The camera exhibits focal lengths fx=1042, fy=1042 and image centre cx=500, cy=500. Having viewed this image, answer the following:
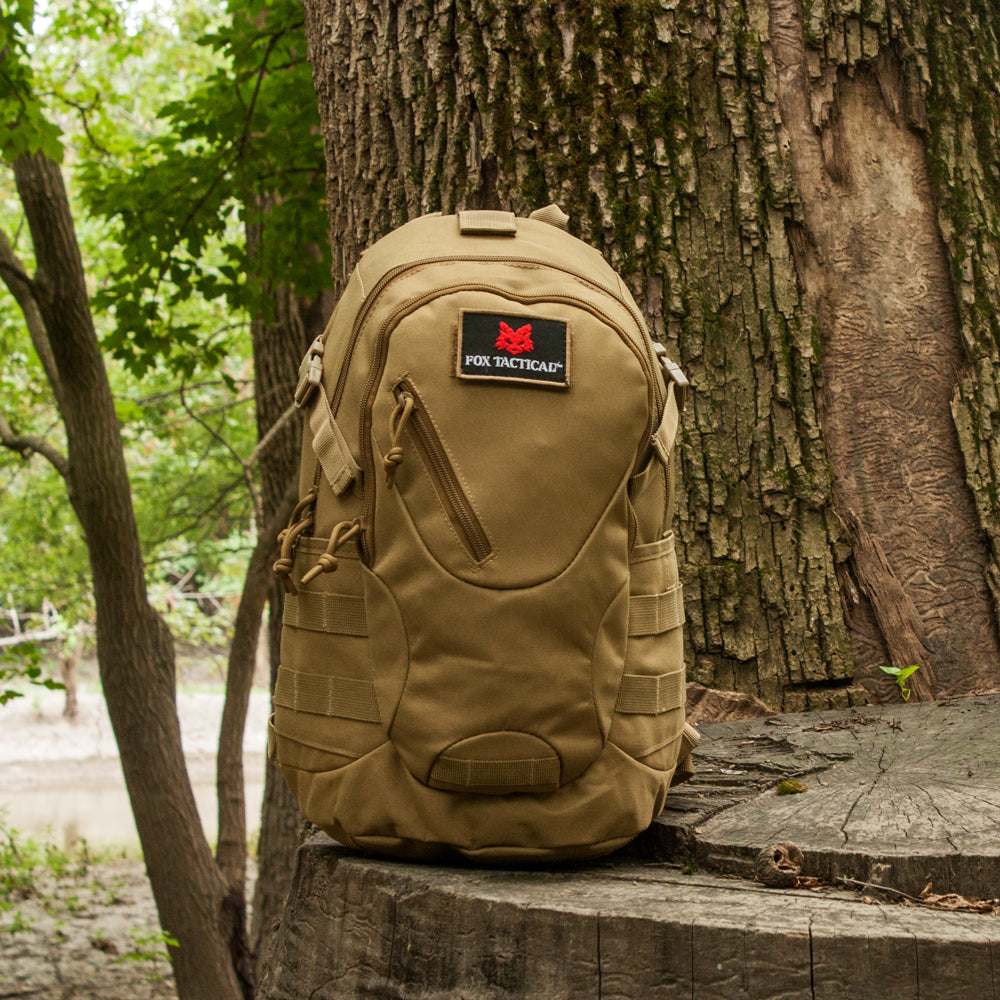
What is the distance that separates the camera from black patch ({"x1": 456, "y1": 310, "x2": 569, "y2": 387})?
1.38 meters

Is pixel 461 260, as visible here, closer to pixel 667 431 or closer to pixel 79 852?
pixel 667 431

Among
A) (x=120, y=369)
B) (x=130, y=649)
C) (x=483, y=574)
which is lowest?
(x=130, y=649)

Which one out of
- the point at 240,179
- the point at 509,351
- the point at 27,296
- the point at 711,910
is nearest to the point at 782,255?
the point at 509,351

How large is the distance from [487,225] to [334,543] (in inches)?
21.5

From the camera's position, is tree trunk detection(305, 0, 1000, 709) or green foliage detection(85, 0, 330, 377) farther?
green foliage detection(85, 0, 330, 377)

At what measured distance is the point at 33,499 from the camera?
10.2 meters

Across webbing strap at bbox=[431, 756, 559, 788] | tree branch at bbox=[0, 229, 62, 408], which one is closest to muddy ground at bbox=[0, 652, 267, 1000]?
tree branch at bbox=[0, 229, 62, 408]

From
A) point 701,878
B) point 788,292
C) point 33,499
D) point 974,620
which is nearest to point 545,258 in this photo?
point 701,878

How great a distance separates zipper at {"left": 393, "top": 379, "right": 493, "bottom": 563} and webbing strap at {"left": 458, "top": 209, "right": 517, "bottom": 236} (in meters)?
0.33

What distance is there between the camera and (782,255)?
96.1 inches

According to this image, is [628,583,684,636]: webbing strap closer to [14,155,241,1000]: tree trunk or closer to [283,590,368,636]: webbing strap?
[283,590,368,636]: webbing strap

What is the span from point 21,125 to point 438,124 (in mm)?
2513

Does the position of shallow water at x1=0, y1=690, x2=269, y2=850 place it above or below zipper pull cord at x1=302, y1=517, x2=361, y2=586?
below

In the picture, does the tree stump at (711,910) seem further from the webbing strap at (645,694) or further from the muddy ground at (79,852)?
the muddy ground at (79,852)
